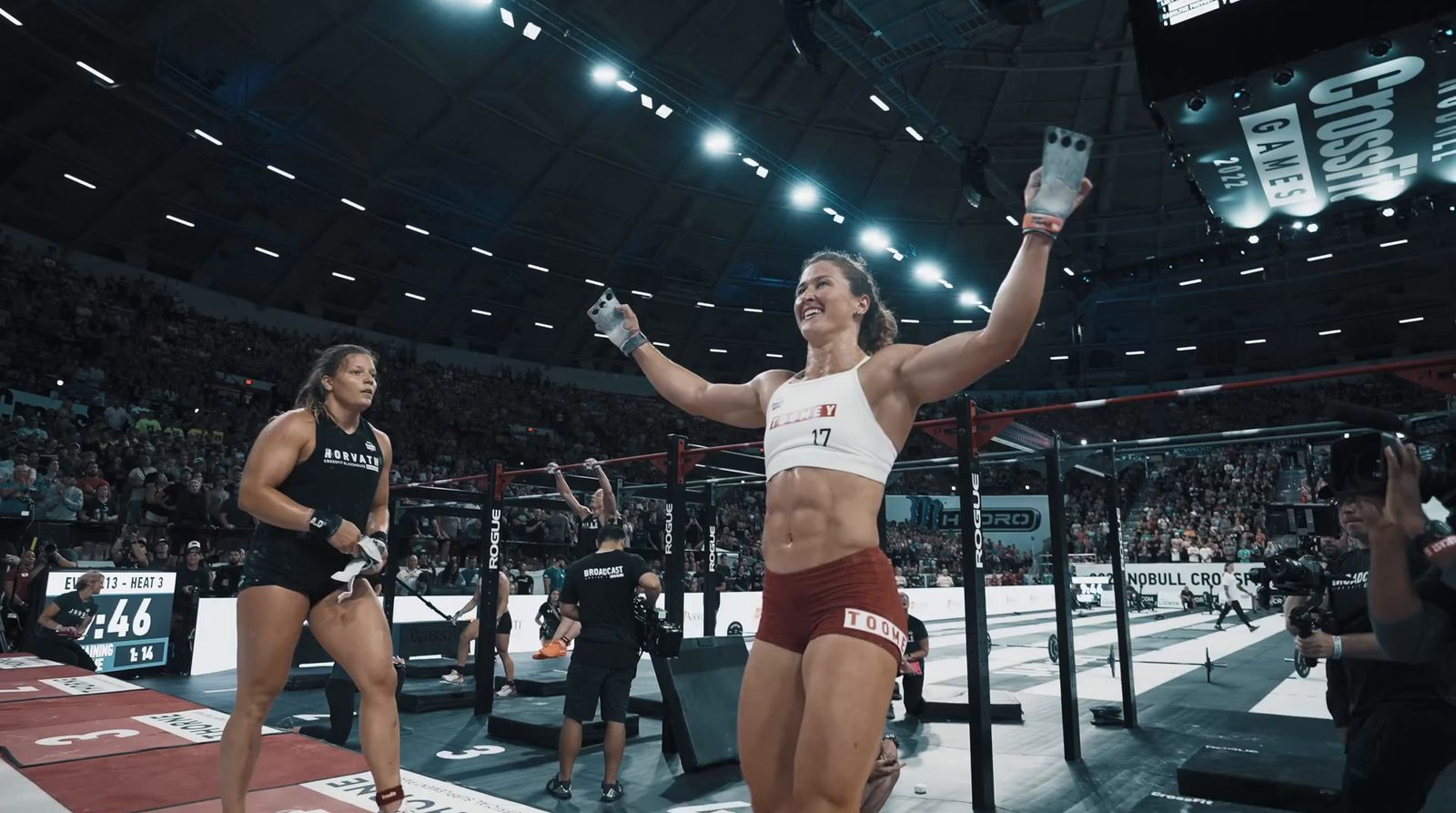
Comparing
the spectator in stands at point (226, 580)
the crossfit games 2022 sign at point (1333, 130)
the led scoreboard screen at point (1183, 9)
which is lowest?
the spectator in stands at point (226, 580)

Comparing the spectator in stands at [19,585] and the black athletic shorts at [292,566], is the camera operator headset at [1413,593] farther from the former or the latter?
the spectator in stands at [19,585]

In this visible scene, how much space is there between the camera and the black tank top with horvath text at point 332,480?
132 inches

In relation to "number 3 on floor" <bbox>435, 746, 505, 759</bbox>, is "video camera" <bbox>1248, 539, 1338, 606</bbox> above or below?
above

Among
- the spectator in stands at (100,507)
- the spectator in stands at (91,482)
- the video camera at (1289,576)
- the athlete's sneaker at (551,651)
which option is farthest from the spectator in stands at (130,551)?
the video camera at (1289,576)

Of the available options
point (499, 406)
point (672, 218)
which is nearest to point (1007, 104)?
point (672, 218)

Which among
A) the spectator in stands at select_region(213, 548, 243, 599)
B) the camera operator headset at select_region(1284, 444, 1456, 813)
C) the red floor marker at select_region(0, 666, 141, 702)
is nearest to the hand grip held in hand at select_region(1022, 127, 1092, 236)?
the camera operator headset at select_region(1284, 444, 1456, 813)

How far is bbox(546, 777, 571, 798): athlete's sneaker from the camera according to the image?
5.30 m

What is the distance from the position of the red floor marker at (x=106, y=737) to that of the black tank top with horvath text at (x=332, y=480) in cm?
269

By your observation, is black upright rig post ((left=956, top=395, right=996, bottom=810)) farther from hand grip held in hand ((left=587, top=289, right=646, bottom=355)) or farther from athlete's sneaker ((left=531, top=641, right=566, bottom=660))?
athlete's sneaker ((left=531, top=641, right=566, bottom=660))

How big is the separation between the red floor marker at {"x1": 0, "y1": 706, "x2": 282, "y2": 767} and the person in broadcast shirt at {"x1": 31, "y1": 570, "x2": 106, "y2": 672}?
3.63 metres

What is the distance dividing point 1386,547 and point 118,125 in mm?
23787

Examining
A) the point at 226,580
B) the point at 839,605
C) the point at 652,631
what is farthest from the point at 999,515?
the point at 839,605

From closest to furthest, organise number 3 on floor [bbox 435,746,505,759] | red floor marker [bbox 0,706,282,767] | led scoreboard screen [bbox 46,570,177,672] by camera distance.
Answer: red floor marker [bbox 0,706,282,767], number 3 on floor [bbox 435,746,505,759], led scoreboard screen [bbox 46,570,177,672]

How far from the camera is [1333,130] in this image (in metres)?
4.55
